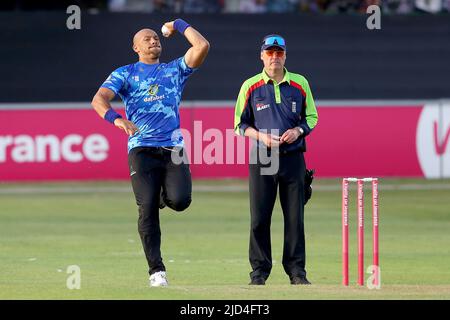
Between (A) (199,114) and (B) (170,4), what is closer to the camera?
(A) (199,114)

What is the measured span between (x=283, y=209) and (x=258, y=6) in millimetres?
16131

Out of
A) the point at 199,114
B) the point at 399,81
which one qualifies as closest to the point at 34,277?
the point at 199,114

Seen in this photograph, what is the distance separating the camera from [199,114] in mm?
24875

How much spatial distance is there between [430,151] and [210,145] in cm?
432

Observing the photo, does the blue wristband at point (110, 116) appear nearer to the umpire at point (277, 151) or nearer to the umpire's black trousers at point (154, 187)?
the umpire's black trousers at point (154, 187)

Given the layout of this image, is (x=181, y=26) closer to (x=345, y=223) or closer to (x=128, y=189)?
(x=345, y=223)

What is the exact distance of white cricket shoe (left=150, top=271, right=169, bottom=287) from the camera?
11352 mm

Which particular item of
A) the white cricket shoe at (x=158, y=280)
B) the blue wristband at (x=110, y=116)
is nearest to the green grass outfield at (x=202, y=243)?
the white cricket shoe at (x=158, y=280)

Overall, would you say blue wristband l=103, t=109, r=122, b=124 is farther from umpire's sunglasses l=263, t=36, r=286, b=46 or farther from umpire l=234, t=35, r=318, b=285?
umpire's sunglasses l=263, t=36, r=286, b=46

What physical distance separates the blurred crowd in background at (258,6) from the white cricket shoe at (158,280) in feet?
48.6

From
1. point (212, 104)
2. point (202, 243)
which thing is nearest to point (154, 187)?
point (202, 243)

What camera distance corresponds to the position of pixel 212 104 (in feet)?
82.0

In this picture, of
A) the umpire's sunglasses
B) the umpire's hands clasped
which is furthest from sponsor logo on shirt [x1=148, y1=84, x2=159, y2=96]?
the umpire's hands clasped
